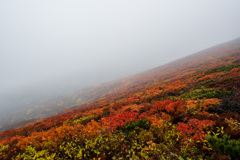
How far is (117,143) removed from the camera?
4.71m

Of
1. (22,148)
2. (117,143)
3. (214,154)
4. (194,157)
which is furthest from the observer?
(22,148)

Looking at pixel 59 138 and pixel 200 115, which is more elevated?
pixel 59 138

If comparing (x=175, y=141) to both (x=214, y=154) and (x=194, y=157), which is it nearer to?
(x=194, y=157)

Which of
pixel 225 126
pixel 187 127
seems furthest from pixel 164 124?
pixel 225 126

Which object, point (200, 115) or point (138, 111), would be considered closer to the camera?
point (200, 115)

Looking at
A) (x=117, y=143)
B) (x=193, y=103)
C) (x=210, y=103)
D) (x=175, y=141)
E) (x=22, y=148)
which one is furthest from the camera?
(x=193, y=103)

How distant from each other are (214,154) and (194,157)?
0.56 m

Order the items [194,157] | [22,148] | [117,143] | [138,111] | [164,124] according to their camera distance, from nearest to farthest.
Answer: [194,157] < [117,143] < [164,124] < [22,148] < [138,111]

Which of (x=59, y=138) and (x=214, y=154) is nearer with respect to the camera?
(x=214, y=154)

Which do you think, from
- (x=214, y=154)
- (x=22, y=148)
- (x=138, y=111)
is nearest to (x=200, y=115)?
(x=214, y=154)

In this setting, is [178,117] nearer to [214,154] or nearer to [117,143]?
[214,154]

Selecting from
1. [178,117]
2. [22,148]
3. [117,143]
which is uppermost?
[22,148]

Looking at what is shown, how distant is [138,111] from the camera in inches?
331

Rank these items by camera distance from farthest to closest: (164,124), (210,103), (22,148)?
1. (210,103)
2. (22,148)
3. (164,124)
